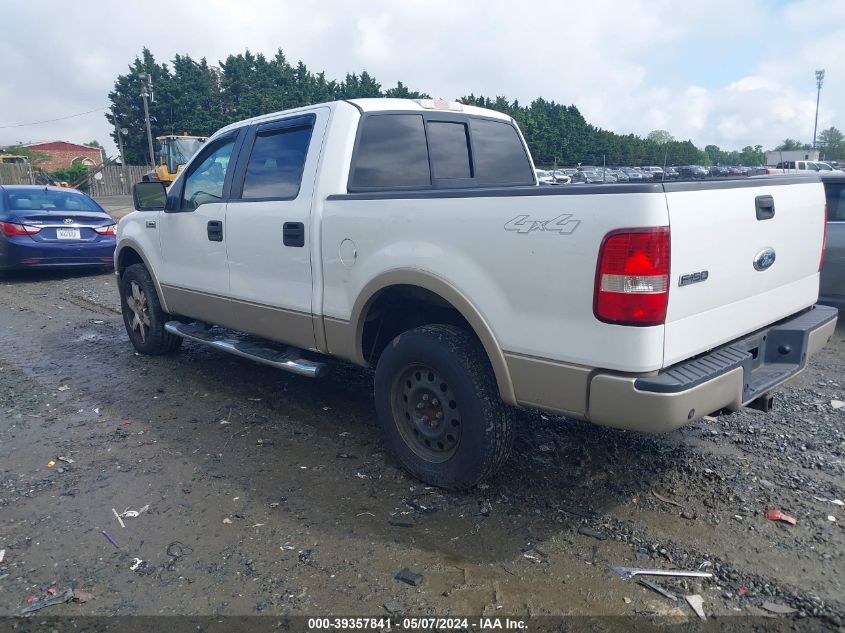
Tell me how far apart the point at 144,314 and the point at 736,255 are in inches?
206

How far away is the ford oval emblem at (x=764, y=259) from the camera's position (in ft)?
10.5

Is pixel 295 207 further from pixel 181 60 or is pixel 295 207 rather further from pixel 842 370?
pixel 181 60

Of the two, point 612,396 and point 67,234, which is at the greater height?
point 67,234

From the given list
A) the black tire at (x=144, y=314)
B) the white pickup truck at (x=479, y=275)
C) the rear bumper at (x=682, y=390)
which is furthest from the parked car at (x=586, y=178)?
the rear bumper at (x=682, y=390)

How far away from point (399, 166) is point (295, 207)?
2.45 ft

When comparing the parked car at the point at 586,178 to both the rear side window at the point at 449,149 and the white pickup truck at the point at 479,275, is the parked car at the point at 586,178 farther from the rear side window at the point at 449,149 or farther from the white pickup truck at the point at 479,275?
the white pickup truck at the point at 479,275

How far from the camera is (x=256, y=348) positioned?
4824 mm

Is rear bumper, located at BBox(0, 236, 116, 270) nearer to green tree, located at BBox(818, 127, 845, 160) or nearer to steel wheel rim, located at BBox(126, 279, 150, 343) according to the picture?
steel wheel rim, located at BBox(126, 279, 150, 343)

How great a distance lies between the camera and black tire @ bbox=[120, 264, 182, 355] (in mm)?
6066

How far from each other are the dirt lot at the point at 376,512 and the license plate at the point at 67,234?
6297 millimetres

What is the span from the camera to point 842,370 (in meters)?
5.53

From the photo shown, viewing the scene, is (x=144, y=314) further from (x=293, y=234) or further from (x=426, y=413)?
(x=426, y=413)

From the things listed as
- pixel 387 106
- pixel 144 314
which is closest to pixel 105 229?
pixel 144 314

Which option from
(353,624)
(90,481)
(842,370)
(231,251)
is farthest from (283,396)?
(842,370)
